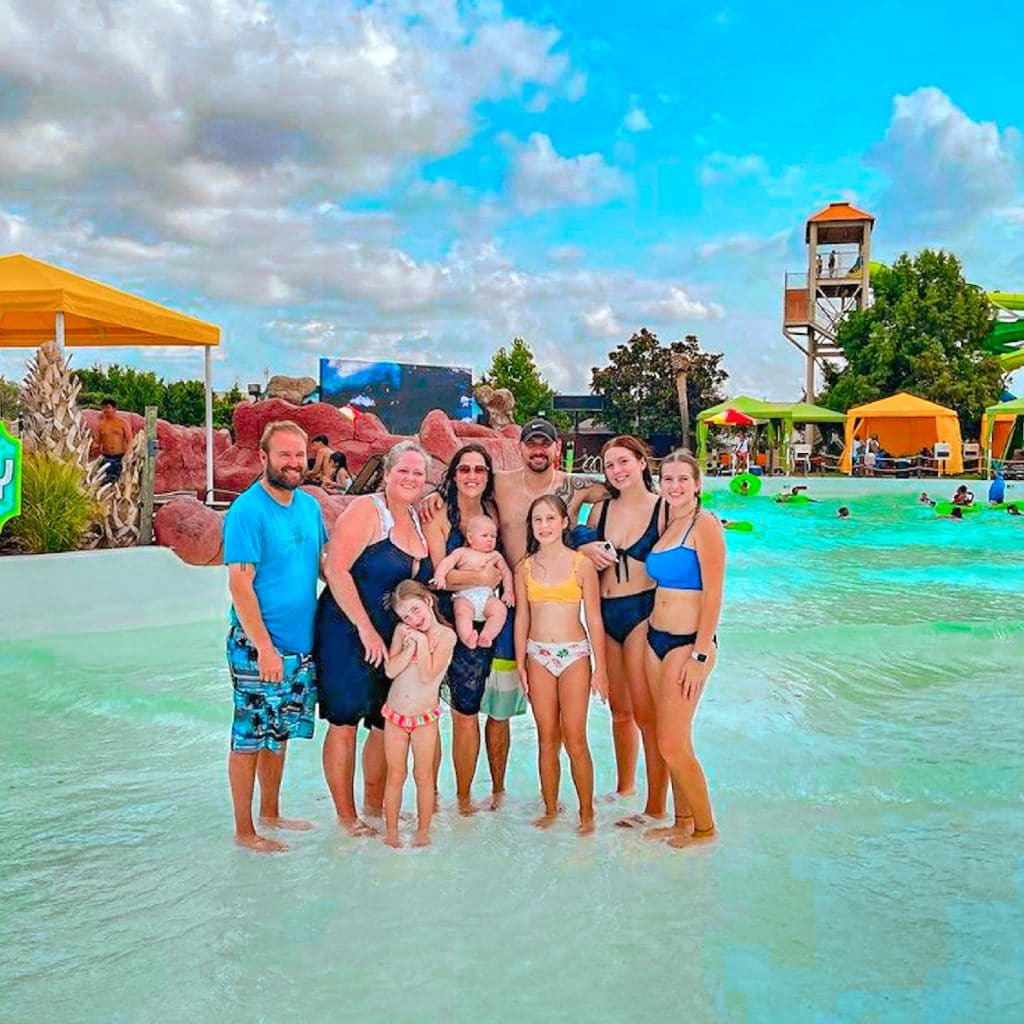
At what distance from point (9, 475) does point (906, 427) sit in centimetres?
3020

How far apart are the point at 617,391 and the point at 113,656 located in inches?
1505

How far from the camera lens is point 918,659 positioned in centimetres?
746

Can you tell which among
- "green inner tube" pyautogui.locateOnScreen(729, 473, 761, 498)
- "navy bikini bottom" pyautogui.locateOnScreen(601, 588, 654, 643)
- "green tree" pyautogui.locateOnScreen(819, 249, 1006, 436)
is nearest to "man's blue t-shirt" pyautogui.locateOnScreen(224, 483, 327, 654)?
"navy bikini bottom" pyautogui.locateOnScreen(601, 588, 654, 643)

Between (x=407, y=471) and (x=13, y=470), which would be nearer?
(x=407, y=471)

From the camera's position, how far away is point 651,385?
143ft

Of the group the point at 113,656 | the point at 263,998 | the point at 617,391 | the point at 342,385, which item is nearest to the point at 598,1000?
the point at 263,998

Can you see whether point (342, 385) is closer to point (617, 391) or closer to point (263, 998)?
point (617, 391)

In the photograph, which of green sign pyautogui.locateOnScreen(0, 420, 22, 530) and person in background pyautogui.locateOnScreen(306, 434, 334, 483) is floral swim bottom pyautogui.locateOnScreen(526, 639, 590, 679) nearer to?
green sign pyautogui.locateOnScreen(0, 420, 22, 530)

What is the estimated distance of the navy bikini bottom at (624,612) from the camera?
3711mm

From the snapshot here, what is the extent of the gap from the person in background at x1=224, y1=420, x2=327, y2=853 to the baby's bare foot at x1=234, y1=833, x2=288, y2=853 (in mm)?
178

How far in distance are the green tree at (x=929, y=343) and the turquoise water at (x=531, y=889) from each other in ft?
89.3

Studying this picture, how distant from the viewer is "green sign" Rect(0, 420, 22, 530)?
23.7 feet

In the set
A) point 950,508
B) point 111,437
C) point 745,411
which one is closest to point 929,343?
point 745,411

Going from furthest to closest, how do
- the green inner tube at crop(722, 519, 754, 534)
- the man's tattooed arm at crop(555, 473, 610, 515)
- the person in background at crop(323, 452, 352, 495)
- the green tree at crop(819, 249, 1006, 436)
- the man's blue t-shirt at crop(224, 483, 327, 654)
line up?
the green tree at crop(819, 249, 1006, 436) < the green inner tube at crop(722, 519, 754, 534) < the person in background at crop(323, 452, 352, 495) < the man's tattooed arm at crop(555, 473, 610, 515) < the man's blue t-shirt at crop(224, 483, 327, 654)
